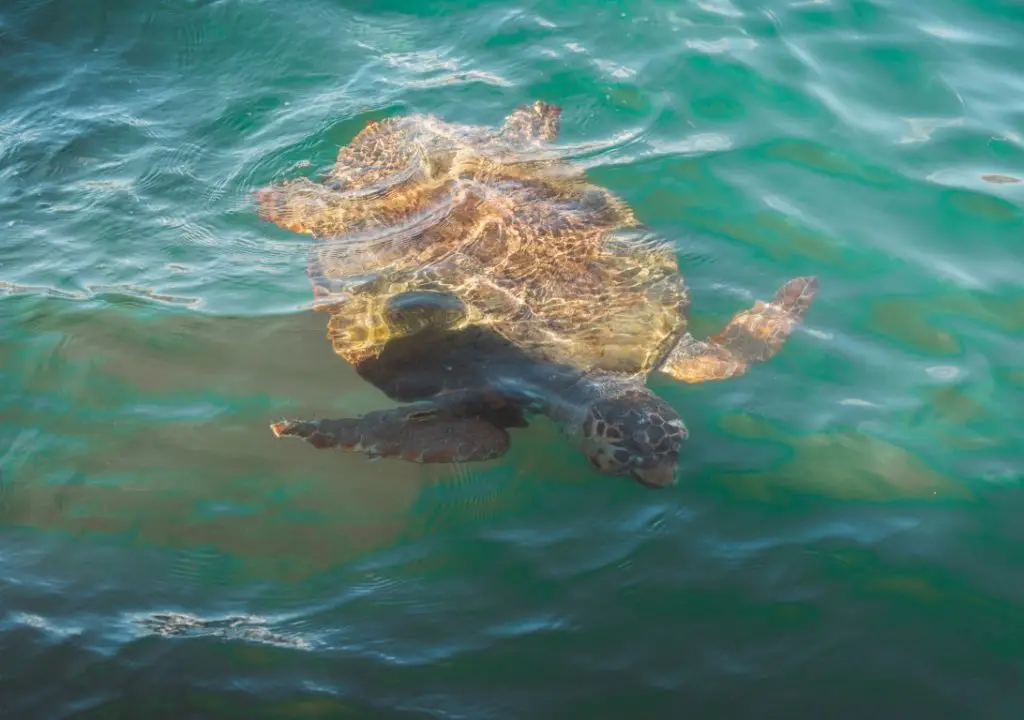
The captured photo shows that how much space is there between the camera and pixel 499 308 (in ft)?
18.3

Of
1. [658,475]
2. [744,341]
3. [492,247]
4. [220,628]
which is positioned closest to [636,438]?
[658,475]

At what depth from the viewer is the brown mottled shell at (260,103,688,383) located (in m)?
5.50

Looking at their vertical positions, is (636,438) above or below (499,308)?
below

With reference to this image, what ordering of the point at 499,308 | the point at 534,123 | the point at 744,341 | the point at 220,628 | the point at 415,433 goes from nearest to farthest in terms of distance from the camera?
1. the point at 220,628
2. the point at 415,433
3. the point at 744,341
4. the point at 499,308
5. the point at 534,123

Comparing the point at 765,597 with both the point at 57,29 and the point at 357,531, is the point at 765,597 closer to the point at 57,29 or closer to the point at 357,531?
the point at 357,531

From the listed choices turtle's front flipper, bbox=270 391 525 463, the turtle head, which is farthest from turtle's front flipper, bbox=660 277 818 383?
turtle's front flipper, bbox=270 391 525 463

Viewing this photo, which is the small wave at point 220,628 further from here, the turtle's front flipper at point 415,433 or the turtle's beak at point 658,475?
the turtle's beak at point 658,475

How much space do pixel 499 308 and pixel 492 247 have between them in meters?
0.53

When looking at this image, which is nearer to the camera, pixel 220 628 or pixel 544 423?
pixel 220 628

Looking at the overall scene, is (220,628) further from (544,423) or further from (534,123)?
(534,123)

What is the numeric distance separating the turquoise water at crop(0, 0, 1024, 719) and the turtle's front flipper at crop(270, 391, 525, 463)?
0.12m

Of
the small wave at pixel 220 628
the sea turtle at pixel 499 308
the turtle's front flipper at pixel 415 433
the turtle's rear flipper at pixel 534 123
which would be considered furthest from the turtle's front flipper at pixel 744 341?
the small wave at pixel 220 628

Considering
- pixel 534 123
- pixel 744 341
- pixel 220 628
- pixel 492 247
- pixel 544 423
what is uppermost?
pixel 534 123

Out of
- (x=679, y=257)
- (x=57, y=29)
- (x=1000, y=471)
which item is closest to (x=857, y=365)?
(x=1000, y=471)
